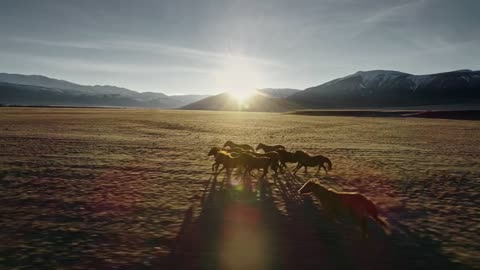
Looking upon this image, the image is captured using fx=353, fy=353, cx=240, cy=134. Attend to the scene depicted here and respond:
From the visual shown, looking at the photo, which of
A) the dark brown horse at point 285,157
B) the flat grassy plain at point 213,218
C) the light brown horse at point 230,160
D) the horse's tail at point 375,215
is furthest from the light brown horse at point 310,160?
the horse's tail at point 375,215

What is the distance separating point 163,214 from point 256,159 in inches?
218

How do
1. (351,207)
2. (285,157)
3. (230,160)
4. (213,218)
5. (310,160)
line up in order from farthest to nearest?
1. (285,157)
2. (310,160)
3. (230,160)
4. (213,218)
5. (351,207)

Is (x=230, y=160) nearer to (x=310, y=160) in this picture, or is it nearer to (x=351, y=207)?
(x=310, y=160)

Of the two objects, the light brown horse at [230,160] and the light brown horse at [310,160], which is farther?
the light brown horse at [310,160]

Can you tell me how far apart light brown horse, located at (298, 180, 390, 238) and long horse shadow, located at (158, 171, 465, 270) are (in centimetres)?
28

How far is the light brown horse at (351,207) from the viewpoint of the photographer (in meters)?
9.10

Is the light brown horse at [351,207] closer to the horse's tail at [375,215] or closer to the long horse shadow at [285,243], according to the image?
the horse's tail at [375,215]

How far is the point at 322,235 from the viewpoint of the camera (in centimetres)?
880

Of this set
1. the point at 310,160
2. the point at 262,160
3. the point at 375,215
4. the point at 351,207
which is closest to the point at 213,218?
the point at 351,207

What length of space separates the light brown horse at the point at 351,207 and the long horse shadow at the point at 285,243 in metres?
0.28

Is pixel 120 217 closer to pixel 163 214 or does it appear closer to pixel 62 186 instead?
pixel 163 214

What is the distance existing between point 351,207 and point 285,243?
2.26 metres

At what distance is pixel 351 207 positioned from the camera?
9.37m

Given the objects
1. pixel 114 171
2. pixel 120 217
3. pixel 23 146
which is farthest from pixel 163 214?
A: pixel 23 146
